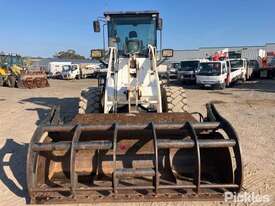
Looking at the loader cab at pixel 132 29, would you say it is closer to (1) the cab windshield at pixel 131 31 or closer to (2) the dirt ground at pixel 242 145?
(1) the cab windshield at pixel 131 31

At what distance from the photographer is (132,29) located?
8.27 meters

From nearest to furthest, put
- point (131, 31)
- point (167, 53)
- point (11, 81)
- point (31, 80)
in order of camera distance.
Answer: point (167, 53) < point (131, 31) < point (31, 80) < point (11, 81)

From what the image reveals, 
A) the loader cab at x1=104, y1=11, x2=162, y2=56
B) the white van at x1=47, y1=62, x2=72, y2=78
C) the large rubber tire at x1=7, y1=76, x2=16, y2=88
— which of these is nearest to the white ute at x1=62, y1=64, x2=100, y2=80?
the white van at x1=47, y1=62, x2=72, y2=78

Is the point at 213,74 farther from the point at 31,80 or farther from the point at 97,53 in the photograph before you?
the point at 97,53

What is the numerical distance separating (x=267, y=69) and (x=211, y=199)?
2778cm

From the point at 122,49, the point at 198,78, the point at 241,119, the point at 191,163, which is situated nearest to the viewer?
the point at 191,163

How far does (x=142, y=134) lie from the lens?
505 centimetres

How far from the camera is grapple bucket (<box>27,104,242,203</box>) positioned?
4.24 meters

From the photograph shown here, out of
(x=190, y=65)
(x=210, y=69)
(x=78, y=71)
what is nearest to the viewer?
(x=210, y=69)

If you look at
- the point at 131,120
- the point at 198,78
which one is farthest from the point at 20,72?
the point at 131,120

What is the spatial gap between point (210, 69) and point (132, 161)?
17185 mm

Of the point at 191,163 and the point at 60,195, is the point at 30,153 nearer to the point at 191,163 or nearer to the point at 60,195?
the point at 60,195

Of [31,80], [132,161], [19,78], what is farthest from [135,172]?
[19,78]

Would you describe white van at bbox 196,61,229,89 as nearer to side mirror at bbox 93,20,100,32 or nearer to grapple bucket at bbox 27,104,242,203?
side mirror at bbox 93,20,100,32
